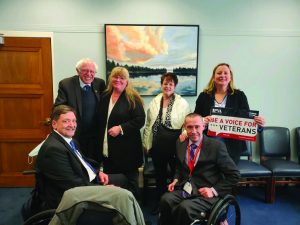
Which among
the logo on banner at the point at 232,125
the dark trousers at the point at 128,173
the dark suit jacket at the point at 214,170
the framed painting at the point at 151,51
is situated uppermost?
the framed painting at the point at 151,51

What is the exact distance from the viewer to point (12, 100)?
364 cm

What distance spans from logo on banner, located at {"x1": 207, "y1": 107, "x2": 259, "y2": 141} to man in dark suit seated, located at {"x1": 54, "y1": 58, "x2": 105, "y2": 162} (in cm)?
117

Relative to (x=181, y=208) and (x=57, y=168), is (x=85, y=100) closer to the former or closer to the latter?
(x=57, y=168)

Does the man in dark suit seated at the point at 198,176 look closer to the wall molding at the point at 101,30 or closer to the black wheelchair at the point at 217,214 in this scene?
the black wheelchair at the point at 217,214

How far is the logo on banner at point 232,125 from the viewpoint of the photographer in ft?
8.55

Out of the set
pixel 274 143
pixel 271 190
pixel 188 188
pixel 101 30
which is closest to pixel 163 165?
pixel 188 188

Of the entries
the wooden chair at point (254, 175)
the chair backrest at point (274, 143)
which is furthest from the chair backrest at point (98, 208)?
the chair backrest at point (274, 143)

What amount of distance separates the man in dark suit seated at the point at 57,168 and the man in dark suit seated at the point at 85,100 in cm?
57

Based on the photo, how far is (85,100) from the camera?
282 cm

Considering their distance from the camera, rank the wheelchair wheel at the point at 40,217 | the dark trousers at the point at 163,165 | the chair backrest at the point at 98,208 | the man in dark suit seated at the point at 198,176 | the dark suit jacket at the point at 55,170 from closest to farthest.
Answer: the chair backrest at the point at 98,208
the wheelchair wheel at the point at 40,217
the dark suit jacket at the point at 55,170
the man in dark suit seated at the point at 198,176
the dark trousers at the point at 163,165

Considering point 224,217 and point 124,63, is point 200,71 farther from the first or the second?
point 224,217

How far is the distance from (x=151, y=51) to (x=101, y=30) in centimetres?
69

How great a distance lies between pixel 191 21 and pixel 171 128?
5.27ft

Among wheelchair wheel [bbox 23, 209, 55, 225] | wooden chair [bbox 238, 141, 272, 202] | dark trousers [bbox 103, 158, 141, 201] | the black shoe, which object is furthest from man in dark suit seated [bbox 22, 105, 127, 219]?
wooden chair [bbox 238, 141, 272, 202]
